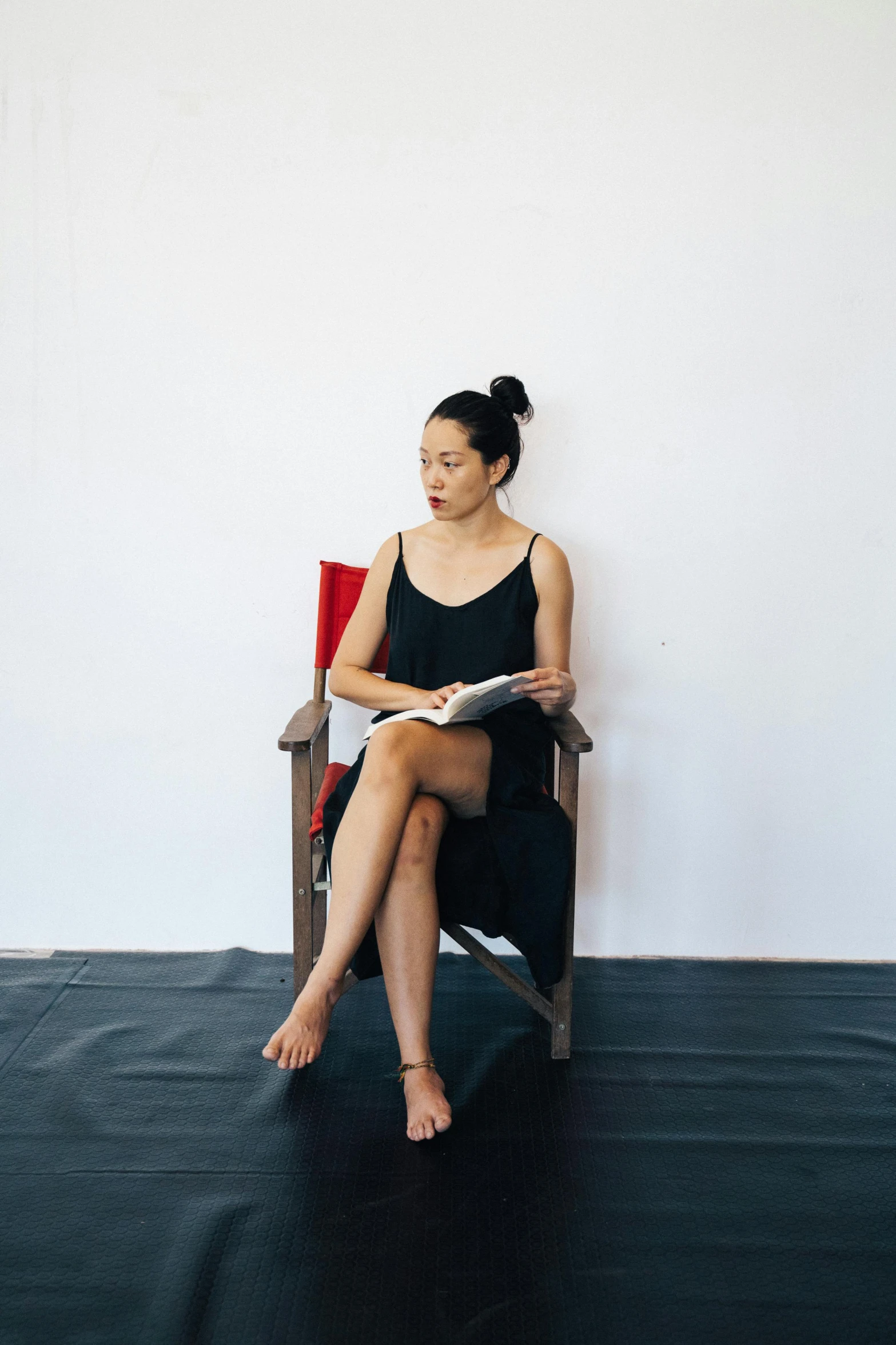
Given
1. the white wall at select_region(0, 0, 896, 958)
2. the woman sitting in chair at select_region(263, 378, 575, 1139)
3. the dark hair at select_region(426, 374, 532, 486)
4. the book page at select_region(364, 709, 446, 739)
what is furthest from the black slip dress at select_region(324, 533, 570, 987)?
the white wall at select_region(0, 0, 896, 958)

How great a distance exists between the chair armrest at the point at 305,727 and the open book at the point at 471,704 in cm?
12

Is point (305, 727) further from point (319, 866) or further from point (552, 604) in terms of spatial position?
point (552, 604)

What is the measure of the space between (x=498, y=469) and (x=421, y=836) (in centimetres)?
80

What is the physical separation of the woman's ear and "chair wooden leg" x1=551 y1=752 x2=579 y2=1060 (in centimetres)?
60

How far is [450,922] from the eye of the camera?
196 centimetres

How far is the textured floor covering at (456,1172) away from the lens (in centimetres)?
137

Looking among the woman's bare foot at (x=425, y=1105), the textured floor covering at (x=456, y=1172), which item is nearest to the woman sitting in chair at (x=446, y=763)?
the woman's bare foot at (x=425, y=1105)

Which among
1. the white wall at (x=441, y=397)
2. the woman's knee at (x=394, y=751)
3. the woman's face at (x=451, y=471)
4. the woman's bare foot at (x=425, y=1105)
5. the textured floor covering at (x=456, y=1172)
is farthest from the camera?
the white wall at (x=441, y=397)

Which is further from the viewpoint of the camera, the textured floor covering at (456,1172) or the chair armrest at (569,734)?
the chair armrest at (569,734)

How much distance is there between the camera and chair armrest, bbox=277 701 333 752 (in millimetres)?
1903

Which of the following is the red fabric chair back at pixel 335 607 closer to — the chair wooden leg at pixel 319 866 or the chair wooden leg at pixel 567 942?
the chair wooden leg at pixel 319 866

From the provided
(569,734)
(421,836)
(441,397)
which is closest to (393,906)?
(421,836)

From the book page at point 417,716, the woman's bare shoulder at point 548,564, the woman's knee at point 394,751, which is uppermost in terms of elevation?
the woman's bare shoulder at point 548,564

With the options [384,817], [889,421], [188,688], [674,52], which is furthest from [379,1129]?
[674,52]
